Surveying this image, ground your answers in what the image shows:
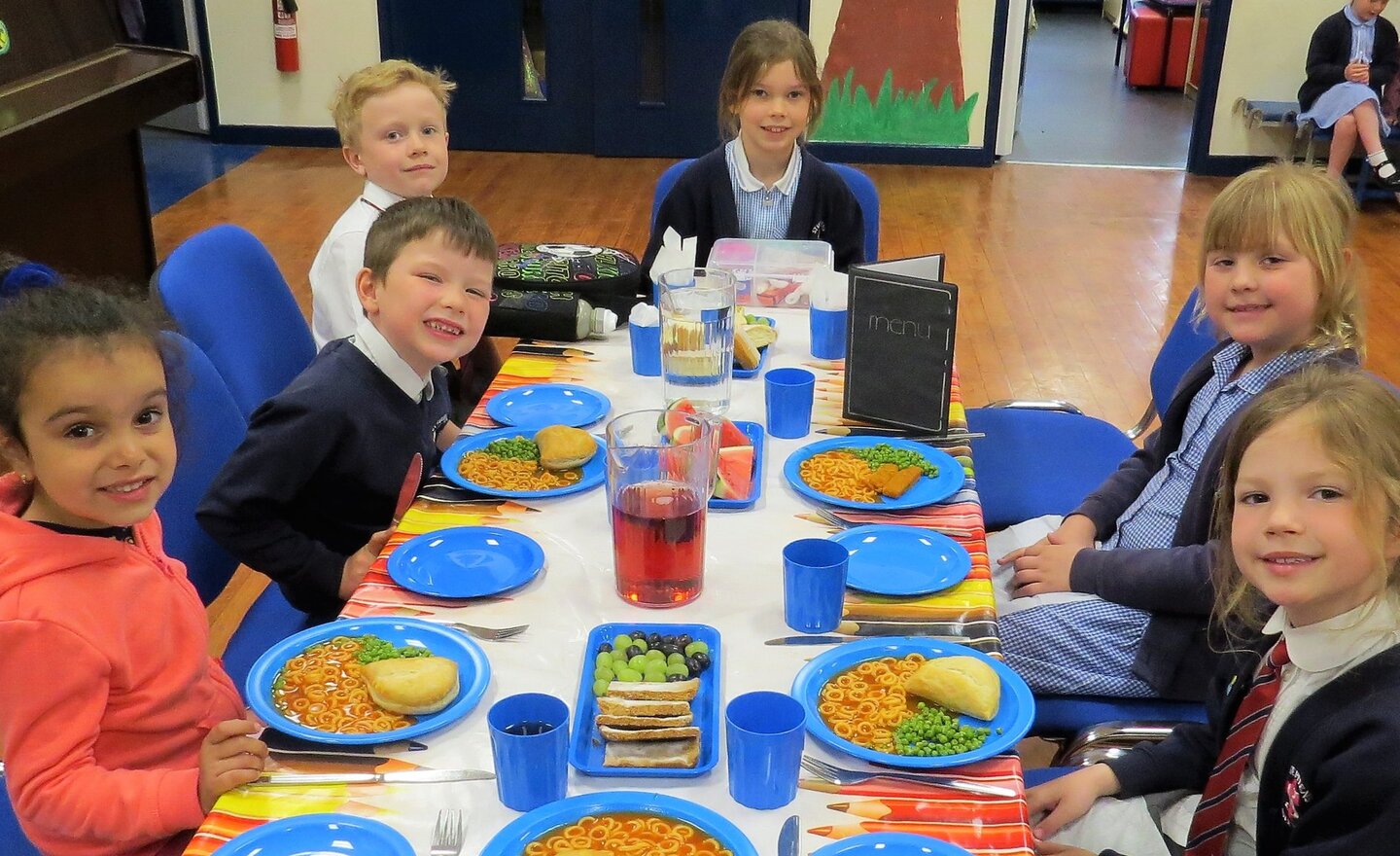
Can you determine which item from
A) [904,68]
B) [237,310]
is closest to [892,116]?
[904,68]

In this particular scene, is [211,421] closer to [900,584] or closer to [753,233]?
[900,584]

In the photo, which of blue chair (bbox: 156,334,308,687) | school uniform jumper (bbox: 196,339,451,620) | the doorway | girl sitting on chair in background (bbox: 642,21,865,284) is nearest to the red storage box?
the doorway

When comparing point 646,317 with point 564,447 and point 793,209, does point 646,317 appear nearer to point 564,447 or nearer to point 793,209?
point 564,447

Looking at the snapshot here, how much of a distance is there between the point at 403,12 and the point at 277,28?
0.68 meters

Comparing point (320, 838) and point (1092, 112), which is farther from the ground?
point (320, 838)

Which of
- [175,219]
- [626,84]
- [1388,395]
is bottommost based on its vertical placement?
[175,219]

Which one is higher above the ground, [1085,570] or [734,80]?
[734,80]

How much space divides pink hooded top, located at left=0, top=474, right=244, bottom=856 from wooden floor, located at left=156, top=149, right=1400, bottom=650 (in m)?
3.10

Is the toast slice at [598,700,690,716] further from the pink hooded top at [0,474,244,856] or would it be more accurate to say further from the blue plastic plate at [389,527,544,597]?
the pink hooded top at [0,474,244,856]

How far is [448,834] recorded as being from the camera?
107cm

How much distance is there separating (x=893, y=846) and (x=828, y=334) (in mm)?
1293

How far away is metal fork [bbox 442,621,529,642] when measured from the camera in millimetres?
1364

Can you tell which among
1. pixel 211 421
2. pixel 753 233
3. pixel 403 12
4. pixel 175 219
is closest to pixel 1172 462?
pixel 753 233

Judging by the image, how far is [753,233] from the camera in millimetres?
2943
